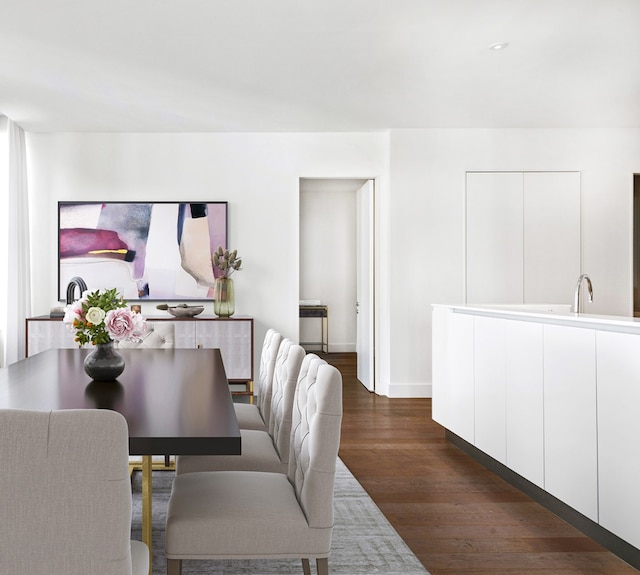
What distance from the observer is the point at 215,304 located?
17.7 feet

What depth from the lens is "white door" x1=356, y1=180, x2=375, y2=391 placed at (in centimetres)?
589

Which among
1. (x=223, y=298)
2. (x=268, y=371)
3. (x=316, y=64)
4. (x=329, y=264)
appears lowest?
(x=268, y=371)

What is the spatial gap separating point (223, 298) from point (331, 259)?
3667 millimetres

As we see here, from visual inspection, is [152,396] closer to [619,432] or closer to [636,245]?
[619,432]

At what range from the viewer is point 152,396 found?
6.35ft

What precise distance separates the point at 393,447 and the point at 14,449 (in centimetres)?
311

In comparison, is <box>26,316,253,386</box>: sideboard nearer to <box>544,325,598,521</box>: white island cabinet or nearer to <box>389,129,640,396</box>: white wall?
<box>389,129,640,396</box>: white wall

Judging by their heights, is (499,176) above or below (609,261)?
above

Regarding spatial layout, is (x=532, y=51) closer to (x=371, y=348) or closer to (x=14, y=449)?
(x=371, y=348)

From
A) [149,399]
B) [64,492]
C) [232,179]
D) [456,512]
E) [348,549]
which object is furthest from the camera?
[232,179]

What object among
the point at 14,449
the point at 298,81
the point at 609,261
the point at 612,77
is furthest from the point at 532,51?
the point at 14,449

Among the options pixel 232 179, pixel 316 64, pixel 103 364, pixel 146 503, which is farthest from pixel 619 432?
pixel 232 179

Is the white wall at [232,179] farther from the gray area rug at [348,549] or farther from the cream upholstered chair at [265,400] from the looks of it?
the gray area rug at [348,549]

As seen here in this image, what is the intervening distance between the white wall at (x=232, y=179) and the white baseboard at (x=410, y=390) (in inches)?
46.3
